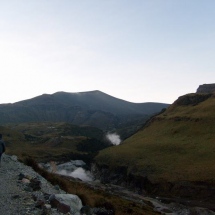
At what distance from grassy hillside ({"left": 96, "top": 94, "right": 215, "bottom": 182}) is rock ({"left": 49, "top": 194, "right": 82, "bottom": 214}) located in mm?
71494

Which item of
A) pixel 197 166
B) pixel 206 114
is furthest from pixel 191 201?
pixel 206 114

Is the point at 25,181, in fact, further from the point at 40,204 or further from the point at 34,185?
the point at 40,204

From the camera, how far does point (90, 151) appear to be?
174m

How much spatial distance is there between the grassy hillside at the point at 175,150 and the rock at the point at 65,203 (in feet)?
235

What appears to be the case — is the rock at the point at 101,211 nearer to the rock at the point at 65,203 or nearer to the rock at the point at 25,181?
the rock at the point at 65,203

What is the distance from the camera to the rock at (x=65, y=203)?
53.0 ft

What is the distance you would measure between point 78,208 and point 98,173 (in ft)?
336

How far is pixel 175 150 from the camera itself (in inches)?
4313

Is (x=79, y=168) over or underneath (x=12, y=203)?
underneath

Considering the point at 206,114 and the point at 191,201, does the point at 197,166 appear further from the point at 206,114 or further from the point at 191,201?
the point at 206,114

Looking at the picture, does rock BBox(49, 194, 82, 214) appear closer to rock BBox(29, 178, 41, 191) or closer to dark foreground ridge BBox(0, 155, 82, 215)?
dark foreground ridge BBox(0, 155, 82, 215)

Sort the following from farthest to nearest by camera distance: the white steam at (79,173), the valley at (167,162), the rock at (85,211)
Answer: the white steam at (79,173) < the valley at (167,162) < the rock at (85,211)

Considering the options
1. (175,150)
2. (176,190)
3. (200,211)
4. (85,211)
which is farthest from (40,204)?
(175,150)

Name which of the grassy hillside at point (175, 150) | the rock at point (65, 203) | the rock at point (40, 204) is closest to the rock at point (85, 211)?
the rock at point (65, 203)
